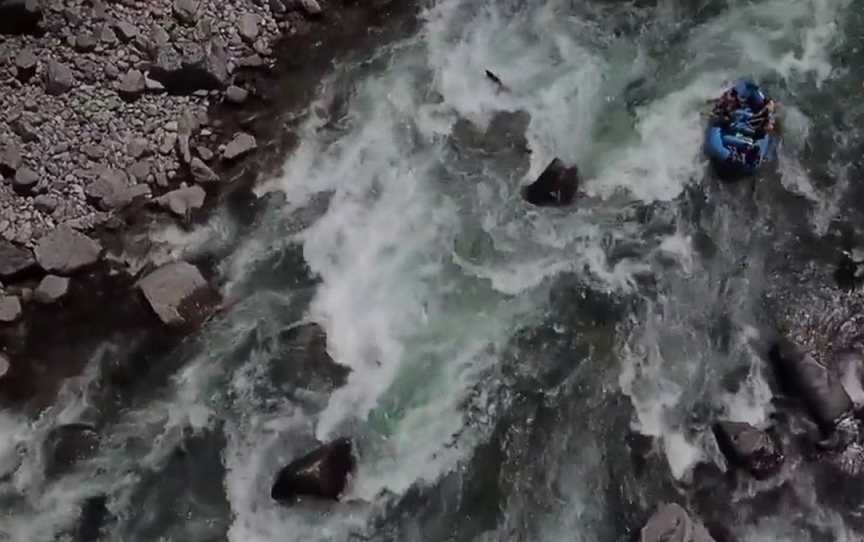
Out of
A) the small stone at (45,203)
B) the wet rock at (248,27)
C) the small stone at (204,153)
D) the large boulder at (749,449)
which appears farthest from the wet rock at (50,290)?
the large boulder at (749,449)

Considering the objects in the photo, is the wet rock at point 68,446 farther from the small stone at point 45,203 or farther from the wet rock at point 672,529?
the wet rock at point 672,529

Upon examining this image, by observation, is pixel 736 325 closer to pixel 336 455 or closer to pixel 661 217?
pixel 661 217

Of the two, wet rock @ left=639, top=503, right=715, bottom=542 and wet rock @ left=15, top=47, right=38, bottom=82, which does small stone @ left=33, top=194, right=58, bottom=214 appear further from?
wet rock @ left=639, top=503, right=715, bottom=542

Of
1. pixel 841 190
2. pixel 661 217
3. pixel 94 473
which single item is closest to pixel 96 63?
pixel 94 473

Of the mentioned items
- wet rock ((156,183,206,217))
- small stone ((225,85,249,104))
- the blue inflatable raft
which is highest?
small stone ((225,85,249,104))

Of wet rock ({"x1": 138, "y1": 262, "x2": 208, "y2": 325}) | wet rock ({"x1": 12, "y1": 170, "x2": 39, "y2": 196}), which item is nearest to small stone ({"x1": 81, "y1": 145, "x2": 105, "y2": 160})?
wet rock ({"x1": 12, "y1": 170, "x2": 39, "y2": 196})
